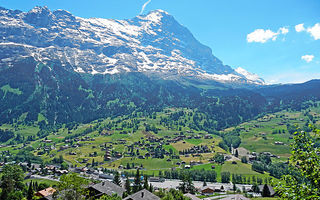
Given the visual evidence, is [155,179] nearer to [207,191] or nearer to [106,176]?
[106,176]

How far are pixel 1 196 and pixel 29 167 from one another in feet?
418

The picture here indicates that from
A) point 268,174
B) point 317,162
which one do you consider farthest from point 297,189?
point 268,174

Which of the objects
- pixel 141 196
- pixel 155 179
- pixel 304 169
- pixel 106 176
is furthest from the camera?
pixel 106 176

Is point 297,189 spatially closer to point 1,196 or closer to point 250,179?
point 1,196

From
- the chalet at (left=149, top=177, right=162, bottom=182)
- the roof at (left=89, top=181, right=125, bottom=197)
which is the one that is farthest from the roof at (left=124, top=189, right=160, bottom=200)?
the chalet at (left=149, top=177, right=162, bottom=182)

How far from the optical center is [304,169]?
20.4 m

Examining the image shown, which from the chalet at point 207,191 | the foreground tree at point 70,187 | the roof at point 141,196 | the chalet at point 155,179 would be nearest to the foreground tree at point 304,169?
the foreground tree at point 70,187

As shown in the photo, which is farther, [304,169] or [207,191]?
[207,191]

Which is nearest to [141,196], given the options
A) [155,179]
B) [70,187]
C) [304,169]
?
[70,187]

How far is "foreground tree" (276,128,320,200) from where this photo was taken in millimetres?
18734

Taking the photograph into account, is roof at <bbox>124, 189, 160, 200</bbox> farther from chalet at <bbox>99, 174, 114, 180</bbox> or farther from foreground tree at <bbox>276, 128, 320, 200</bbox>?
chalet at <bbox>99, 174, 114, 180</bbox>

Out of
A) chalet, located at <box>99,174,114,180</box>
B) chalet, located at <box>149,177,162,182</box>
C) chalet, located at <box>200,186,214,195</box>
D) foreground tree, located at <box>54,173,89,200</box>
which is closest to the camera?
foreground tree, located at <box>54,173,89,200</box>

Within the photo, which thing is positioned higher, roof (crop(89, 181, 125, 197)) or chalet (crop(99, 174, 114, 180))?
roof (crop(89, 181, 125, 197))

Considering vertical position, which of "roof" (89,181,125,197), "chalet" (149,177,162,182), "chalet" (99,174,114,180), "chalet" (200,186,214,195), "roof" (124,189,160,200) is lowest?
"chalet" (149,177,162,182)
